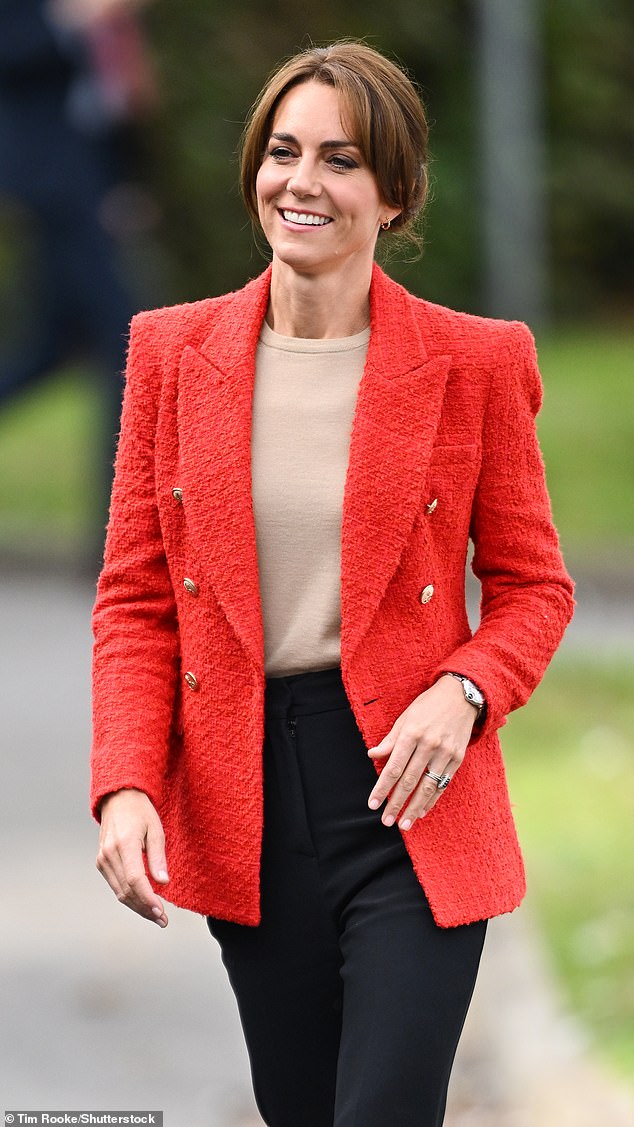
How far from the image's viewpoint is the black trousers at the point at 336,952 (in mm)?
3098

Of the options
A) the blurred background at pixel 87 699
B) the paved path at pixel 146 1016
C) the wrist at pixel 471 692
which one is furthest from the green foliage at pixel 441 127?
the wrist at pixel 471 692

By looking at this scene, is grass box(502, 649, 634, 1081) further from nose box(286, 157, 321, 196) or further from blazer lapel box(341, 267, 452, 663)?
nose box(286, 157, 321, 196)

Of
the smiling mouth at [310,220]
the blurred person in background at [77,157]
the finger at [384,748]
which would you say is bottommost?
the finger at [384,748]

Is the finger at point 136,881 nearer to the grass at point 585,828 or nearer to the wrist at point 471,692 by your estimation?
the wrist at point 471,692

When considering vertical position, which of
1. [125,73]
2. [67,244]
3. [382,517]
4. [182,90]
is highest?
[182,90]

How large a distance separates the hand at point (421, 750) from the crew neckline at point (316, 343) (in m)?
0.56

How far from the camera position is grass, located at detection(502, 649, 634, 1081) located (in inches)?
213

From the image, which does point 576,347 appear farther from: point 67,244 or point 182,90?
point 67,244

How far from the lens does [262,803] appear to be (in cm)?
325

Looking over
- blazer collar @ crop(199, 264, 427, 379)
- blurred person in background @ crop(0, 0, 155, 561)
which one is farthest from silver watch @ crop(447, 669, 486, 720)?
blurred person in background @ crop(0, 0, 155, 561)

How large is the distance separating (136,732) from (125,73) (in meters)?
6.24

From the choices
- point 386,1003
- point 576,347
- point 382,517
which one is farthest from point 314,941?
point 576,347

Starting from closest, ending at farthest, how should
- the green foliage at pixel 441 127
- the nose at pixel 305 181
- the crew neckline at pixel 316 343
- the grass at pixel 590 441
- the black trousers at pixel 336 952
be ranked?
the black trousers at pixel 336 952, the nose at pixel 305 181, the crew neckline at pixel 316 343, the grass at pixel 590 441, the green foliage at pixel 441 127

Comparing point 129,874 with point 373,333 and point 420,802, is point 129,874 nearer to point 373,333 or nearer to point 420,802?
point 420,802
